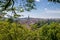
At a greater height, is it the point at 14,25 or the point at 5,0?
the point at 5,0

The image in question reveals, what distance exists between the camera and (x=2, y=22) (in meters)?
6.83

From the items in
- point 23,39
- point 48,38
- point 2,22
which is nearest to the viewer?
point 23,39

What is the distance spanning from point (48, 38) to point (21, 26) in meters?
1.21

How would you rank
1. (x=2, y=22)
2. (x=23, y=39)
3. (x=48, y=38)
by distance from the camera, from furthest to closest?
1. (x=48, y=38)
2. (x=2, y=22)
3. (x=23, y=39)

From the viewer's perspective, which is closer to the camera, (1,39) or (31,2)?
(1,39)

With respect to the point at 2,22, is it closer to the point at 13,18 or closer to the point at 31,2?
the point at 13,18

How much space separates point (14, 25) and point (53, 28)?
5.70ft

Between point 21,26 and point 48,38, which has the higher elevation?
point 21,26

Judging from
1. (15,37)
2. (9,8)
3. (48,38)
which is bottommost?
(48,38)

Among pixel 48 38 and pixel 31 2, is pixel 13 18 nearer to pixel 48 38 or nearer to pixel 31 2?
pixel 31 2

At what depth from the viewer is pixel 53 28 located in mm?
7730

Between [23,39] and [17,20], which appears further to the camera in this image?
[17,20]

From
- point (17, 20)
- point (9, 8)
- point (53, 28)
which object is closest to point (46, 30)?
point (53, 28)

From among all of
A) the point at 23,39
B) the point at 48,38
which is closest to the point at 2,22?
the point at 23,39
